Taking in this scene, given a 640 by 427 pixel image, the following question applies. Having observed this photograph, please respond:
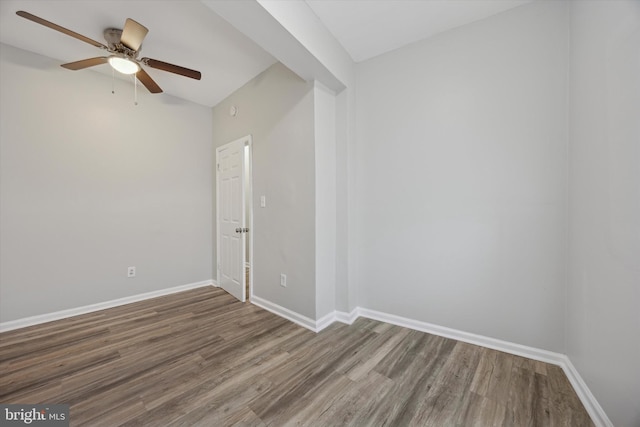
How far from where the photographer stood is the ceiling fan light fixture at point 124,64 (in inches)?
85.7

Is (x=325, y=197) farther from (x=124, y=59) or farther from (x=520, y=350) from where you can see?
(x=124, y=59)

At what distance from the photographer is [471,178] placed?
6.75ft

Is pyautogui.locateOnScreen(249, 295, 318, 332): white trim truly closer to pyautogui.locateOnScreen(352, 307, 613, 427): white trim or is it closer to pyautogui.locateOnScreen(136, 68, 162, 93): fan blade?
pyautogui.locateOnScreen(352, 307, 613, 427): white trim

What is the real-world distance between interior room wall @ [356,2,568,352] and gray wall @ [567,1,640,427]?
14 cm

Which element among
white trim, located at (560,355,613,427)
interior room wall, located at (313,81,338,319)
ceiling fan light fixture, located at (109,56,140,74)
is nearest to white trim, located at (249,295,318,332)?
Answer: interior room wall, located at (313,81,338,319)

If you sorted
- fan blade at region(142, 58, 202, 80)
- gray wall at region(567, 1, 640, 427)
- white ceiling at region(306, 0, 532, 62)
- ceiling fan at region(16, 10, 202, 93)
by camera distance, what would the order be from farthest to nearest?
fan blade at region(142, 58, 202, 80) → ceiling fan at region(16, 10, 202, 93) → white ceiling at region(306, 0, 532, 62) → gray wall at region(567, 1, 640, 427)

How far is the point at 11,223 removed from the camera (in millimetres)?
2385

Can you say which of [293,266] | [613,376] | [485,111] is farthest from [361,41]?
[613,376]

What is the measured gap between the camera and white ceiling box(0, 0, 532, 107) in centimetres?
190

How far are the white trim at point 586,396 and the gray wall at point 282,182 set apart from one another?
1.91 metres

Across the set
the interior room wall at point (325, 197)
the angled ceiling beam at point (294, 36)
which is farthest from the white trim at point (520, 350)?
the angled ceiling beam at point (294, 36)

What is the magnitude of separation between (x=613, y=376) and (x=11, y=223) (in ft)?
15.8

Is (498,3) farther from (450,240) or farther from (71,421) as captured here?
(71,421)

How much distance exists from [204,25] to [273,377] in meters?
2.98
